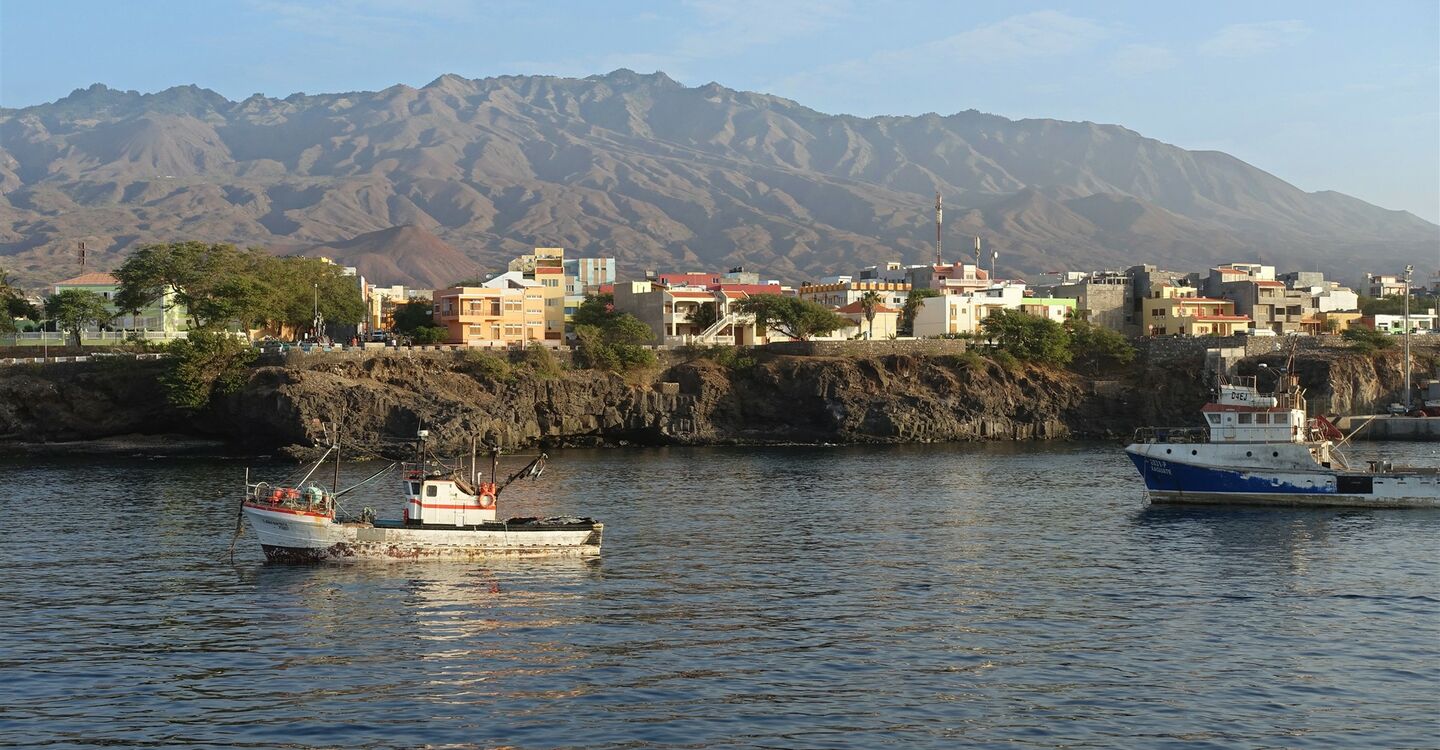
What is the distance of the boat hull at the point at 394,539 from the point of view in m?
47.5

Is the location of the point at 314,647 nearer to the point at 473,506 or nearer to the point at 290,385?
the point at 473,506

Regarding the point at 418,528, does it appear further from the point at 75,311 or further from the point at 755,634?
→ the point at 75,311

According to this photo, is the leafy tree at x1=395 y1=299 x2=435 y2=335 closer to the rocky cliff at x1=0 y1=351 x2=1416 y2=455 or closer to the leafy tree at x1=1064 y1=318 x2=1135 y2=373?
the rocky cliff at x1=0 y1=351 x2=1416 y2=455

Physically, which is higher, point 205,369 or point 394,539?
point 205,369

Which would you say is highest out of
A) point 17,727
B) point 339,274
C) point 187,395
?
point 339,274

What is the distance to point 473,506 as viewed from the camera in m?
49.6

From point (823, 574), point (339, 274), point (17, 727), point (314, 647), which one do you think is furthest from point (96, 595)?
point (339, 274)

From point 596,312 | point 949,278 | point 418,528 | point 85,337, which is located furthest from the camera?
point 949,278

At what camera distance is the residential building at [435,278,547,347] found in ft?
389

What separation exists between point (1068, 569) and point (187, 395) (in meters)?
66.6

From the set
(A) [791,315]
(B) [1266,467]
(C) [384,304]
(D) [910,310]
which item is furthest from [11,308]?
(B) [1266,467]

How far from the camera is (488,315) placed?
393 feet

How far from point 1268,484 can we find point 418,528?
39781 mm

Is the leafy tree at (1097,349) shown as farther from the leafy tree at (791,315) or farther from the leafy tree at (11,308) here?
the leafy tree at (11,308)
